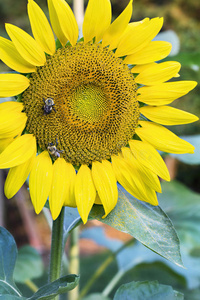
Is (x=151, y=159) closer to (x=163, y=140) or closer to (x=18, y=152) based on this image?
(x=163, y=140)

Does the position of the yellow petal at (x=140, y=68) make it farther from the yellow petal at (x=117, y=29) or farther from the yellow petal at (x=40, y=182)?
the yellow petal at (x=40, y=182)

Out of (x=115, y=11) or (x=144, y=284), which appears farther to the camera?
(x=115, y=11)

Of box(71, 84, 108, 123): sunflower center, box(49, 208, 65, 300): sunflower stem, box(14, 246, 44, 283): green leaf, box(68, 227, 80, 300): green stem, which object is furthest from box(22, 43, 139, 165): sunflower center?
box(14, 246, 44, 283): green leaf

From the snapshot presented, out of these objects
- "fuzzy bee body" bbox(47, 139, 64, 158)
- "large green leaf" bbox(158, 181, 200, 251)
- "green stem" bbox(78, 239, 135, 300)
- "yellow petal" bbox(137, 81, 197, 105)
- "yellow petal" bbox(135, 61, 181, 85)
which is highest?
"yellow petal" bbox(135, 61, 181, 85)

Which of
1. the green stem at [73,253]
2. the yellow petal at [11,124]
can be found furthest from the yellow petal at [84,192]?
the green stem at [73,253]

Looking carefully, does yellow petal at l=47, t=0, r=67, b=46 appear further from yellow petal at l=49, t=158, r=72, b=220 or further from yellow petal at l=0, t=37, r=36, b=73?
yellow petal at l=49, t=158, r=72, b=220

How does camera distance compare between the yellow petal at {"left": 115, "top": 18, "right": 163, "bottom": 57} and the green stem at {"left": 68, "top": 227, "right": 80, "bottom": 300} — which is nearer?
the yellow petal at {"left": 115, "top": 18, "right": 163, "bottom": 57}

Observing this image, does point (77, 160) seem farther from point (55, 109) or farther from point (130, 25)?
point (130, 25)

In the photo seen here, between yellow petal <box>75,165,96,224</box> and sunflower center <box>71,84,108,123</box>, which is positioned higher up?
sunflower center <box>71,84,108,123</box>

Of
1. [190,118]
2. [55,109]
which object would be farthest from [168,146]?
[55,109]
